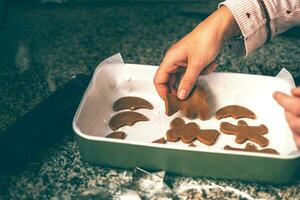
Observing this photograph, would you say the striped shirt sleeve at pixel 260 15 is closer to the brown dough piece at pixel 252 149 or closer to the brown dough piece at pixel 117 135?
the brown dough piece at pixel 252 149

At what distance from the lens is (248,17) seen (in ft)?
2.60

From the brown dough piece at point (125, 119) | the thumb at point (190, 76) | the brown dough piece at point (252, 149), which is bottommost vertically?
the brown dough piece at point (252, 149)

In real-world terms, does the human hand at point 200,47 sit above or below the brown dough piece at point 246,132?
above

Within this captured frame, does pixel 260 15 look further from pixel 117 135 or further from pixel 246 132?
pixel 117 135

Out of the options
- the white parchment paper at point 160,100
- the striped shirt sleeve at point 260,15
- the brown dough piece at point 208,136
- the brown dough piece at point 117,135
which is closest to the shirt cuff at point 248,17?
the striped shirt sleeve at point 260,15

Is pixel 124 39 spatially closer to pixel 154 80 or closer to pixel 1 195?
pixel 154 80

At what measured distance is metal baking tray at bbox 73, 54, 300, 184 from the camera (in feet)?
2.13

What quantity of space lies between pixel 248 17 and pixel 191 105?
0.73 ft

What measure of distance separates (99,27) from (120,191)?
69 cm

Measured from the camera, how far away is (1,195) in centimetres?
68

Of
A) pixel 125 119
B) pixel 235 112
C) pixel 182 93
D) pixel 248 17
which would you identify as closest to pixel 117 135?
pixel 125 119

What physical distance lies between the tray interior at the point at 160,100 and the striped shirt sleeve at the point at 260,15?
10cm

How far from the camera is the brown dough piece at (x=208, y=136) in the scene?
76cm

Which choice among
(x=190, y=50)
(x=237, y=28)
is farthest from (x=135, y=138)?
(x=237, y=28)
